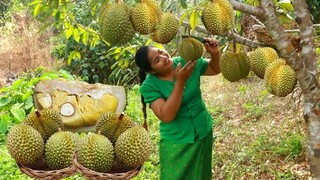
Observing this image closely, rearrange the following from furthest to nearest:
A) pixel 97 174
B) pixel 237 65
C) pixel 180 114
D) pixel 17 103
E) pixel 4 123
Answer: pixel 17 103, pixel 4 123, pixel 180 114, pixel 237 65, pixel 97 174

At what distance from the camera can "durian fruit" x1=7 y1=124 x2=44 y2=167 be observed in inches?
54.6

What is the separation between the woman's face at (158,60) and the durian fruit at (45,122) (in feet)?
2.00

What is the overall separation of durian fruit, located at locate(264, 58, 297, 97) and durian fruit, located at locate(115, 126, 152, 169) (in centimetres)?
42

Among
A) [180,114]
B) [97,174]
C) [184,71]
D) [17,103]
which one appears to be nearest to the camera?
[97,174]

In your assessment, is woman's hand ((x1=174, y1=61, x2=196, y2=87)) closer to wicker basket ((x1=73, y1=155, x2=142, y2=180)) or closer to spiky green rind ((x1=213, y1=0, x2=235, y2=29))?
spiky green rind ((x1=213, y1=0, x2=235, y2=29))

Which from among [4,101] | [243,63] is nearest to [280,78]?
[243,63]

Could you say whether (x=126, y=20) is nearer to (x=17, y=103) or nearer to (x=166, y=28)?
(x=166, y=28)

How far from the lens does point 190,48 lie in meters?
1.78

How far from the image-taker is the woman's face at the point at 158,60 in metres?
1.99

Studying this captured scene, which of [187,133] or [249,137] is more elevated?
[187,133]

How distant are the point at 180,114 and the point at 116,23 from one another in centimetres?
78

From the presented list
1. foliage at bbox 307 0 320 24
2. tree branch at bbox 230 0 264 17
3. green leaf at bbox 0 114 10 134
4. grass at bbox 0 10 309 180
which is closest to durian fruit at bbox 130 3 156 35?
tree branch at bbox 230 0 264 17

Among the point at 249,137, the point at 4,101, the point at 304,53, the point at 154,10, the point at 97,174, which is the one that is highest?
the point at 154,10

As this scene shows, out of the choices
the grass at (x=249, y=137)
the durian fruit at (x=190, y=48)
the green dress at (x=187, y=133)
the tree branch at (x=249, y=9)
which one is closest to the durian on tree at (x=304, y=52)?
the tree branch at (x=249, y=9)
